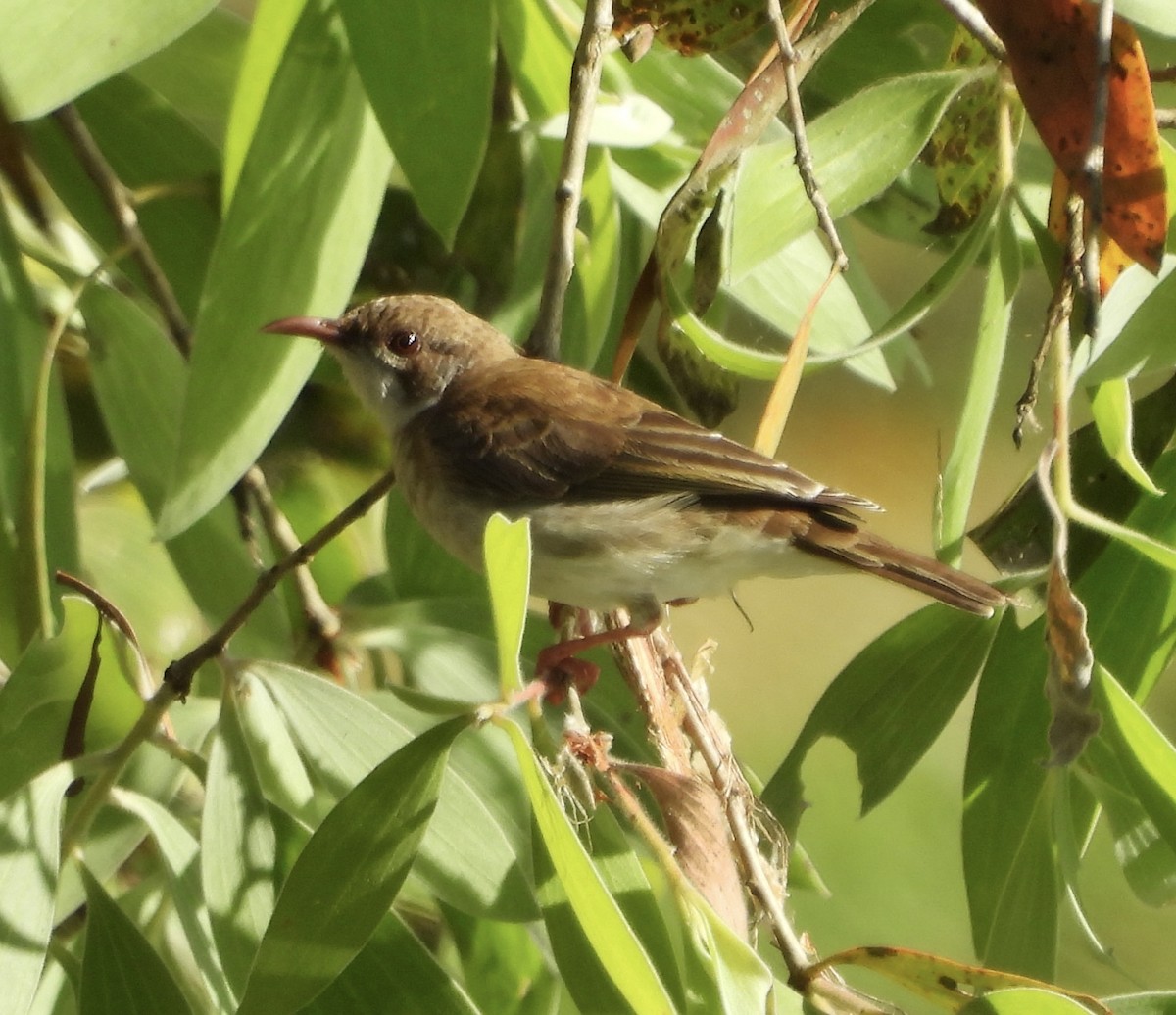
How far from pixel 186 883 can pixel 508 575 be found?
2.25 ft

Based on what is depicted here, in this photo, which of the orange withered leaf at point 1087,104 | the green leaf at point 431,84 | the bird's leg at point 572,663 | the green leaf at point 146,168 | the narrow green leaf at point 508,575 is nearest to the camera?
the narrow green leaf at point 508,575

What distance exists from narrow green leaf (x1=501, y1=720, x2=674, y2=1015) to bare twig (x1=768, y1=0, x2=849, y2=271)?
2.22ft

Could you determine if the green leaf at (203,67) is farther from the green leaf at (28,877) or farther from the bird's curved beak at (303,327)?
the green leaf at (28,877)

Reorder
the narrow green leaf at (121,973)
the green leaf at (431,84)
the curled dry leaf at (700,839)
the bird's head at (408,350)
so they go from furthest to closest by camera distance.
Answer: the bird's head at (408,350) < the green leaf at (431,84) < the narrow green leaf at (121,973) < the curled dry leaf at (700,839)

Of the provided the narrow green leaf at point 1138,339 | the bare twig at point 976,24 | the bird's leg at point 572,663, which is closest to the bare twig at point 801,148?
the bare twig at point 976,24

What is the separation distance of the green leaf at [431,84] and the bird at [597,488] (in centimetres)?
32

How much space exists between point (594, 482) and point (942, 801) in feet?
14.6

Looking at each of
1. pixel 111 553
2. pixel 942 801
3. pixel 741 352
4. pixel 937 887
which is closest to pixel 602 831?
pixel 741 352

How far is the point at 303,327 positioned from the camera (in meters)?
1.93

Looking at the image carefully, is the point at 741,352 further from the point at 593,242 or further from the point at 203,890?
the point at 203,890

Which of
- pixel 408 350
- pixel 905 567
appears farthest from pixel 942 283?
pixel 408 350

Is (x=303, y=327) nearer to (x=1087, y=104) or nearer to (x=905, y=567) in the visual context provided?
(x=905, y=567)

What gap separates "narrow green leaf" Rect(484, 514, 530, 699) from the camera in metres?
1.24

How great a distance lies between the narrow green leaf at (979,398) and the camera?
1.81m
